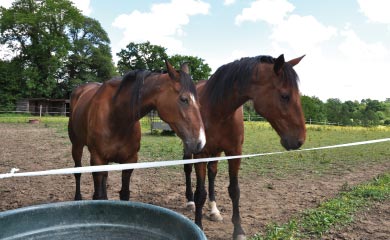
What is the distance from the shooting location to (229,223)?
3.76 metres

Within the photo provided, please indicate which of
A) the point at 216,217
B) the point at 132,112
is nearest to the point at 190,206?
the point at 216,217

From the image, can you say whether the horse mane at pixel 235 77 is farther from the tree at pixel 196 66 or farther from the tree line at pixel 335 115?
the tree at pixel 196 66

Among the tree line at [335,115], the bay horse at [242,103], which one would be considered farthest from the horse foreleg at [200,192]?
the tree line at [335,115]

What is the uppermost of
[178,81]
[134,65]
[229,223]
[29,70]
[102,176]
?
[134,65]

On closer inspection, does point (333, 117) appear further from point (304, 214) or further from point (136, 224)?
point (136, 224)

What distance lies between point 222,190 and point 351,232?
2.25m

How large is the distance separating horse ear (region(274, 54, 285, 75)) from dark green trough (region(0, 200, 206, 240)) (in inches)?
75.2

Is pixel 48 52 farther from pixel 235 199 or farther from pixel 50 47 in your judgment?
pixel 235 199

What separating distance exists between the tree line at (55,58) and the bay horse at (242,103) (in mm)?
34241

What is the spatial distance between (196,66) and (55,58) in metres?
23.3

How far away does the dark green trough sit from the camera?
54.9 inches

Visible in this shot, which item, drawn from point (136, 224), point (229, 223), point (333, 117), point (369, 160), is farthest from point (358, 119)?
point (136, 224)

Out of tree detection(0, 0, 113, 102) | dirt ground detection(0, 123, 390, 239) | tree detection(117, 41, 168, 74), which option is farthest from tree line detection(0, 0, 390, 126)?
dirt ground detection(0, 123, 390, 239)

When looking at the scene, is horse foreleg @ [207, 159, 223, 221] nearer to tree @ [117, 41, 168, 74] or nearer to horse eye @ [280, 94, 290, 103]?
horse eye @ [280, 94, 290, 103]
